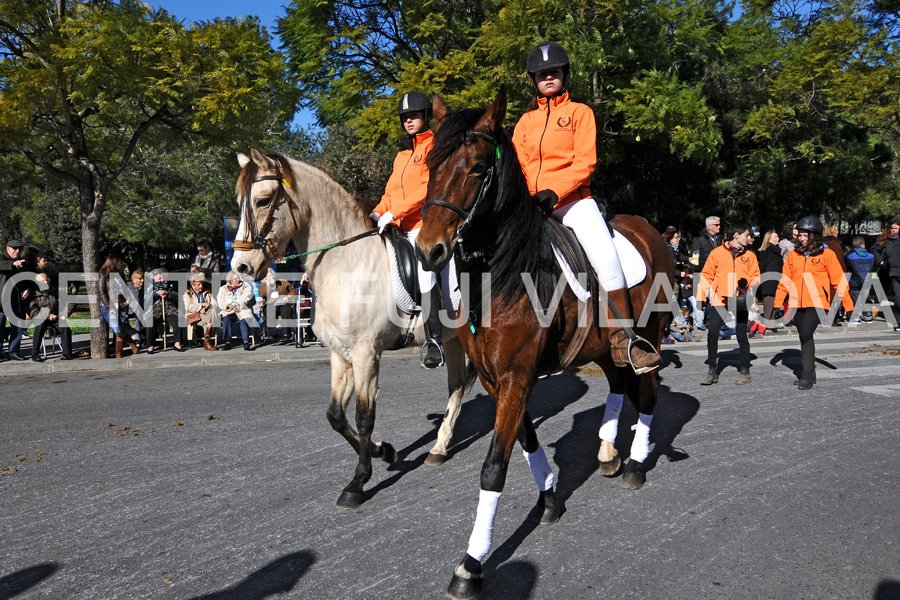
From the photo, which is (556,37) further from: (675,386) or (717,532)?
(717,532)

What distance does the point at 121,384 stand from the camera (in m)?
9.69

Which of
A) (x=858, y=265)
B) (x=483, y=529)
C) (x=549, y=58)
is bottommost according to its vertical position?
(x=483, y=529)

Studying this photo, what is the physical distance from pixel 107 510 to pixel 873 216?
43.8 metres

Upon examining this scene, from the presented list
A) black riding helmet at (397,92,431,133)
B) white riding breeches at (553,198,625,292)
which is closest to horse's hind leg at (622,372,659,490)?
white riding breeches at (553,198,625,292)

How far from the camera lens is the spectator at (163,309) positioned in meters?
13.4

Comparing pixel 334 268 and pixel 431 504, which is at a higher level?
pixel 334 268

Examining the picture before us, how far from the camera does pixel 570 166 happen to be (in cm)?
425

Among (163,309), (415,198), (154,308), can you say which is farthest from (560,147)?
(154,308)

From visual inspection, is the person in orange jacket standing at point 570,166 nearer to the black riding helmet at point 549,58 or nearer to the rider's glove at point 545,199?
the black riding helmet at point 549,58

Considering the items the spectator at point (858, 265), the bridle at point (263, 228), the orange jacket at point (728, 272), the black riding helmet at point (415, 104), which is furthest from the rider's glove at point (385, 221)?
the spectator at point (858, 265)

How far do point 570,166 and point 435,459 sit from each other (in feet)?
8.74

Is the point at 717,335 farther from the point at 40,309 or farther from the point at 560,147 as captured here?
the point at 40,309

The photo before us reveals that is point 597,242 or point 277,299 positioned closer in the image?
point 597,242

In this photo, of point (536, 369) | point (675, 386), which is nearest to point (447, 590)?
point (536, 369)
